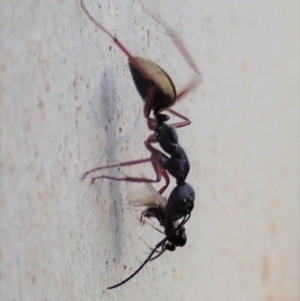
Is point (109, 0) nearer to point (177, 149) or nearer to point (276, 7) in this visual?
point (177, 149)

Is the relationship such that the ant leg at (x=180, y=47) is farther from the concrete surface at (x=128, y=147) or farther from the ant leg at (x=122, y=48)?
the ant leg at (x=122, y=48)

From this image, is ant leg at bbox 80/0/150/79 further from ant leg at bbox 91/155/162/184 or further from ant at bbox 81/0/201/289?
ant leg at bbox 91/155/162/184

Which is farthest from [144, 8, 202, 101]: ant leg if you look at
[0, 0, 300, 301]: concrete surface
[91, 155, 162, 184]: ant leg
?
[91, 155, 162, 184]: ant leg

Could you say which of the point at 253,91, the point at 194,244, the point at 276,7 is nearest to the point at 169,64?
the point at 194,244

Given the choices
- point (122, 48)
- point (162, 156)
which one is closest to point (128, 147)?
point (162, 156)

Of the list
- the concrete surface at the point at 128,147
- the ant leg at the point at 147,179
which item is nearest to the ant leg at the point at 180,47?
the concrete surface at the point at 128,147

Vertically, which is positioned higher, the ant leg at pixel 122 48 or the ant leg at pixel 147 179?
the ant leg at pixel 122 48

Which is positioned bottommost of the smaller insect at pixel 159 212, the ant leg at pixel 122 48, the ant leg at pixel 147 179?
the smaller insect at pixel 159 212
